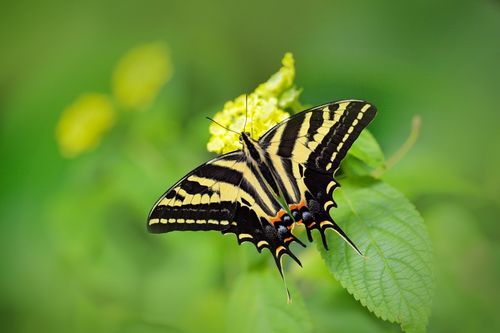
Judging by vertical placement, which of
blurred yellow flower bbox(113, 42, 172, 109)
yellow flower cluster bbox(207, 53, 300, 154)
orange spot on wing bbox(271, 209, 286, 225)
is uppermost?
blurred yellow flower bbox(113, 42, 172, 109)

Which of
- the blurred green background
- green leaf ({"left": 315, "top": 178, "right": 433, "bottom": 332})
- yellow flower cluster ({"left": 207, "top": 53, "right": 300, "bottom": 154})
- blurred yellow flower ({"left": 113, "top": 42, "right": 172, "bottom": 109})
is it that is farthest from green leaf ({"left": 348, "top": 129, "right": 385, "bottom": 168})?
blurred yellow flower ({"left": 113, "top": 42, "right": 172, "bottom": 109})

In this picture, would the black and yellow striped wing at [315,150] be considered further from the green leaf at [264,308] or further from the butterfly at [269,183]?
the green leaf at [264,308]

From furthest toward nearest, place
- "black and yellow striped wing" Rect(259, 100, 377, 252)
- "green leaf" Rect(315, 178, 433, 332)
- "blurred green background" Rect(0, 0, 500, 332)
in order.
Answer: "blurred green background" Rect(0, 0, 500, 332) < "black and yellow striped wing" Rect(259, 100, 377, 252) < "green leaf" Rect(315, 178, 433, 332)

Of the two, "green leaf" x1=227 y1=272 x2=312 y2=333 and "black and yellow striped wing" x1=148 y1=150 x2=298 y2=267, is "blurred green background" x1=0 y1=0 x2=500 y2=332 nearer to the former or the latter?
"green leaf" x1=227 y1=272 x2=312 y2=333

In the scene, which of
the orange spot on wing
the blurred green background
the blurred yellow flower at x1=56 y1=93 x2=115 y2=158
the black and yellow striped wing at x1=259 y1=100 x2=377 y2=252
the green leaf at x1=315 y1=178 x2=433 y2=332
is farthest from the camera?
the blurred yellow flower at x1=56 y1=93 x2=115 y2=158

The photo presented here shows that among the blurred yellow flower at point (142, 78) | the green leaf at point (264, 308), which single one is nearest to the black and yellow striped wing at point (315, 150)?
the green leaf at point (264, 308)

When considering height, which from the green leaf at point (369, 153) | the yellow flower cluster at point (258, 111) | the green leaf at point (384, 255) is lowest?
the green leaf at point (384, 255)

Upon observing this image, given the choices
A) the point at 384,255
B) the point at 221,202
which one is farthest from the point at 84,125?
the point at 384,255
